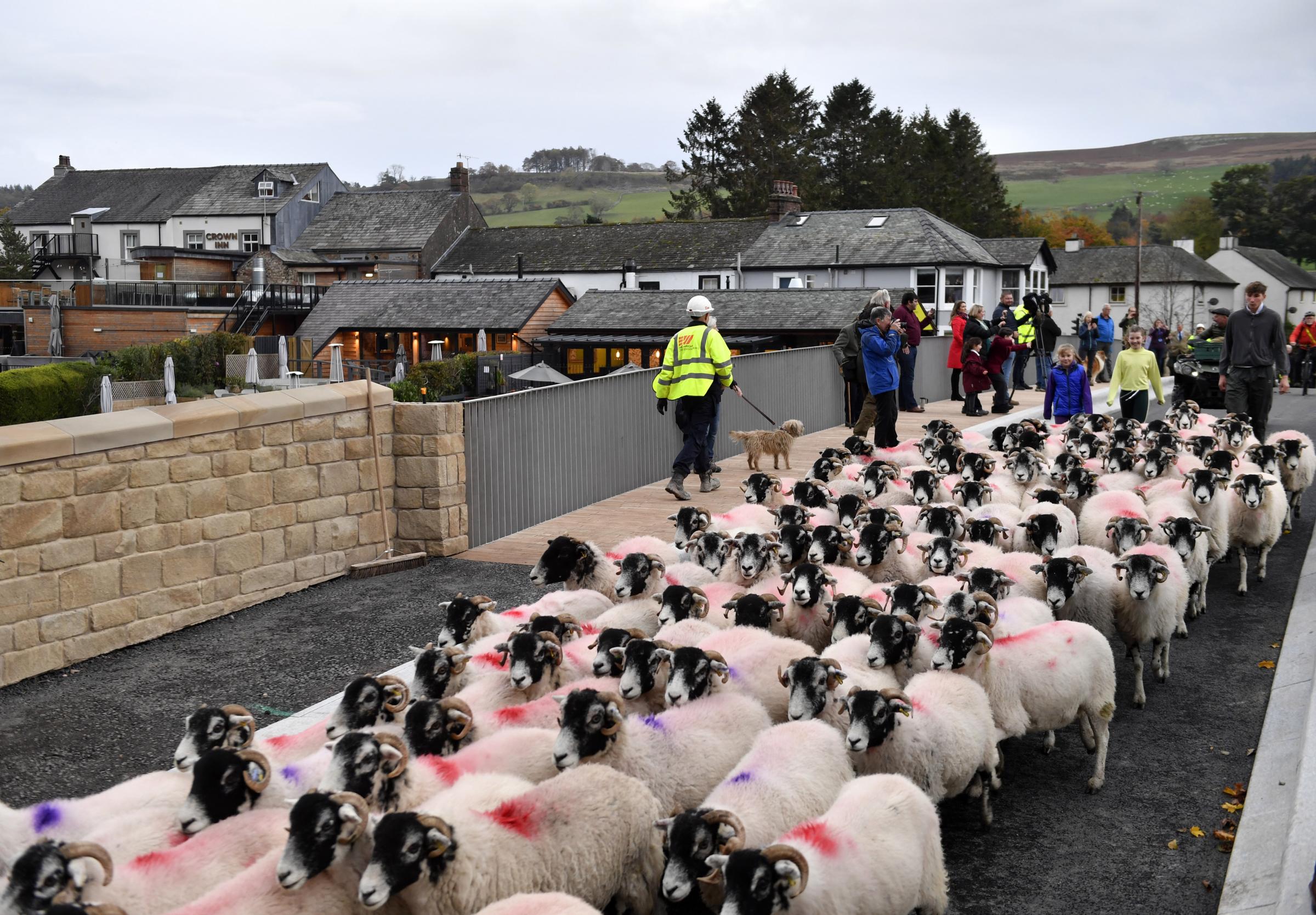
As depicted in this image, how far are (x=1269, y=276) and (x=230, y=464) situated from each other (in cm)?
10599

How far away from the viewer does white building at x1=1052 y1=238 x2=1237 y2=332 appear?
87.4 m

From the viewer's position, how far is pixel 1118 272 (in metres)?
86.9

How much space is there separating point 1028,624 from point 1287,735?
59.6 inches

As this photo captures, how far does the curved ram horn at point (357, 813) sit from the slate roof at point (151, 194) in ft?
281

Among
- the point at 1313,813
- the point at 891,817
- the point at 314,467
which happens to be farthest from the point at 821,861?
the point at 314,467

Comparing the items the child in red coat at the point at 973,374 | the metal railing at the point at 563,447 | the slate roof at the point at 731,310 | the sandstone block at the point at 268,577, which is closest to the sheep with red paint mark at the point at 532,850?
the sandstone block at the point at 268,577

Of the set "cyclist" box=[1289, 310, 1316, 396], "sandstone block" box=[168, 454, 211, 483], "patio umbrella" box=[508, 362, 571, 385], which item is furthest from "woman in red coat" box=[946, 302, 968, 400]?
"sandstone block" box=[168, 454, 211, 483]

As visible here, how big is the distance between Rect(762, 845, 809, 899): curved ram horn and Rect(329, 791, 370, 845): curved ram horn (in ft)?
4.77

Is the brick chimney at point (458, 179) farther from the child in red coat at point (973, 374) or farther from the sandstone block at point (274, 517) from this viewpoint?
the sandstone block at point (274, 517)

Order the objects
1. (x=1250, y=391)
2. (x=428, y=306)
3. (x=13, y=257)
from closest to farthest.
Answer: (x=1250, y=391)
(x=428, y=306)
(x=13, y=257)

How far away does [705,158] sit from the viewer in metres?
94.3

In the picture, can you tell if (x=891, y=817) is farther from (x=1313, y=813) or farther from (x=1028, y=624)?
(x=1028, y=624)

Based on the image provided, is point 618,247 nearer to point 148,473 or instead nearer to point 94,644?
point 148,473

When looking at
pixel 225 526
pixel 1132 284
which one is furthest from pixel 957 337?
pixel 1132 284
